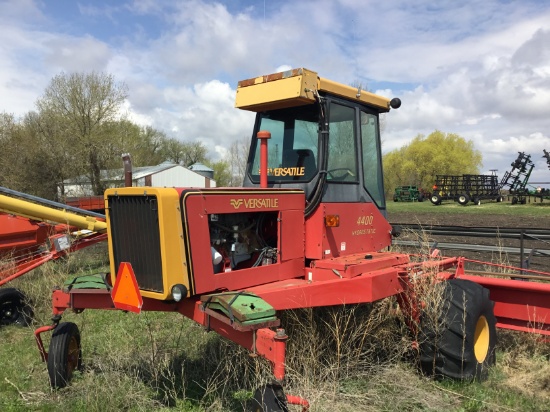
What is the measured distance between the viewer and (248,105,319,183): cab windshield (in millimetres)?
4750

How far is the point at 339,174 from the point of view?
4867 mm

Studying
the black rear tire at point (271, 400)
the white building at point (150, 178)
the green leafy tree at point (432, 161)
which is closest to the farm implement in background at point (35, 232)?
the black rear tire at point (271, 400)

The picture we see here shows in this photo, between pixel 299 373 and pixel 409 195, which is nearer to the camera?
pixel 299 373

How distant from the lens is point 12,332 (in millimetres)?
6480

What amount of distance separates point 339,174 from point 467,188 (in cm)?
3720

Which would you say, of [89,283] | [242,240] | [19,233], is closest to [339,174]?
[242,240]

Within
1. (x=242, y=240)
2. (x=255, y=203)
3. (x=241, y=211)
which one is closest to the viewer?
(x=241, y=211)

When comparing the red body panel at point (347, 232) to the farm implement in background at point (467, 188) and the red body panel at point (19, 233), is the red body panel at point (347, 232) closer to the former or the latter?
the red body panel at point (19, 233)

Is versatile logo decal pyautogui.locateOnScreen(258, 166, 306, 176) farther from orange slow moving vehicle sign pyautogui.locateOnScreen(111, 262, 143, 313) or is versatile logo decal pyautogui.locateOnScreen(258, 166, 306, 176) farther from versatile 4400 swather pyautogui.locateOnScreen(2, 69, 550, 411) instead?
orange slow moving vehicle sign pyautogui.locateOnScreen(111, 262, 143, 313)

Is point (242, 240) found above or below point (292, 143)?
below

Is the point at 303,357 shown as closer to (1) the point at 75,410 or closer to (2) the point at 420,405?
(2) the point at 420,405

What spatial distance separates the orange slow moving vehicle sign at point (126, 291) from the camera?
3.65m

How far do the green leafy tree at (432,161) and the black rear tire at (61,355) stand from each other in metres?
55.1

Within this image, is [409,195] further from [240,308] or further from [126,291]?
[240,308]
